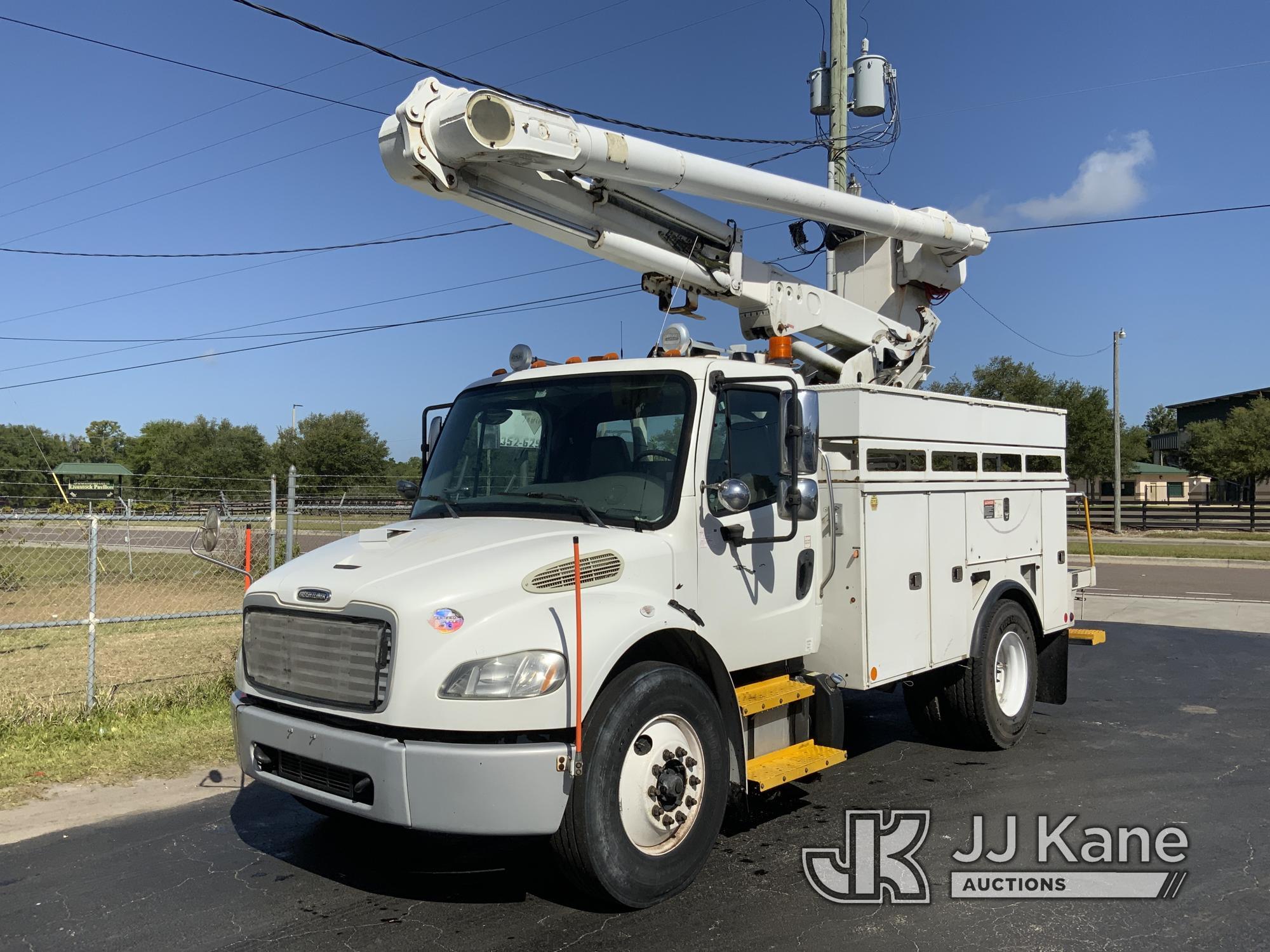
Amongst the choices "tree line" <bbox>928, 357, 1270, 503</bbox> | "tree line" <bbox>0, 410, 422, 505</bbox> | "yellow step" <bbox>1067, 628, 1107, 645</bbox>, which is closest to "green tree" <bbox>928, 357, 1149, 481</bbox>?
"tree line" <bbox>928, 357, 1270, 503</bbox>

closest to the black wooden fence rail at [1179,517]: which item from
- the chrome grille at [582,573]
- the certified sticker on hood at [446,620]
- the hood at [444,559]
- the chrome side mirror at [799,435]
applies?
the chrome side mirror at [799,435]

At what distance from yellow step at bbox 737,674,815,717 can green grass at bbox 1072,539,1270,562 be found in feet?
74.0

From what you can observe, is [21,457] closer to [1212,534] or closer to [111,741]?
[111,741]

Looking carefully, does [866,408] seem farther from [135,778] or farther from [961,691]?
[135,778]

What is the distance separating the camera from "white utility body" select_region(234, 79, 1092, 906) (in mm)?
3947

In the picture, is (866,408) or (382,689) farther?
(866,408)

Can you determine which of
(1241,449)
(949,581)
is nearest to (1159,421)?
(1241,449)

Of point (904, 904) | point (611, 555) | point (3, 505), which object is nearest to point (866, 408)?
point (611, 555)

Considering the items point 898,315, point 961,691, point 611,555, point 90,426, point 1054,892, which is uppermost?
point 90,426

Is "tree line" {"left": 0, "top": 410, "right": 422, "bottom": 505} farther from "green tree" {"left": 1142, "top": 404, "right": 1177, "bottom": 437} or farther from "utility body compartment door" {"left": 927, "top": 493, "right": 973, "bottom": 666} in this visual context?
"green tree" {"left": 1142, "top": 404, "right": 1177, "bottom": 437}

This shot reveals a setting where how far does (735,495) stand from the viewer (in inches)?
182

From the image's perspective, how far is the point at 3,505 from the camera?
86.9 ft

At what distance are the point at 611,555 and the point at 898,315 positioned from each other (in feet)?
17.0

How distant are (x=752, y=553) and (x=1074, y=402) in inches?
1640
